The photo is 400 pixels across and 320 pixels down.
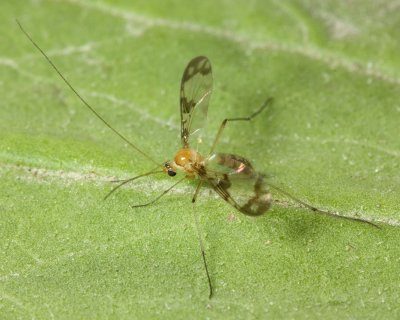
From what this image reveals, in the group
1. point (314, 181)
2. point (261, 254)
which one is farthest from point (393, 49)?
point (261, 254)

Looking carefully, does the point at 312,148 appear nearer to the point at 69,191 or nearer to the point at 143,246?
the point at 143,246

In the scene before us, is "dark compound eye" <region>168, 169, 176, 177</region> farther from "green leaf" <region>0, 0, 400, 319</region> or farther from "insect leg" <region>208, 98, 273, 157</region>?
"insect leg" <region>208, 98, 273, 157</region>

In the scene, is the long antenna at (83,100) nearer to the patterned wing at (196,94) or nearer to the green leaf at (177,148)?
the green leaf at (177,148)

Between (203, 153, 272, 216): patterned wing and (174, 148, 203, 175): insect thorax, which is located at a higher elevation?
(203, 153, 272, 216): patterned wing

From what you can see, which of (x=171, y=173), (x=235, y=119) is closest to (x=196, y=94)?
(x=235, y=119)

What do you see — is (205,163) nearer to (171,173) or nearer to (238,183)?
(171,173)

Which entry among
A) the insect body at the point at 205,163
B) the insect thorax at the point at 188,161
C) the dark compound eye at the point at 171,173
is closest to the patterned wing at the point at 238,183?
the insect body at the point at 205,163

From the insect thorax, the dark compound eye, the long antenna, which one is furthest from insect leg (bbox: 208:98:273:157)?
the long antenna
